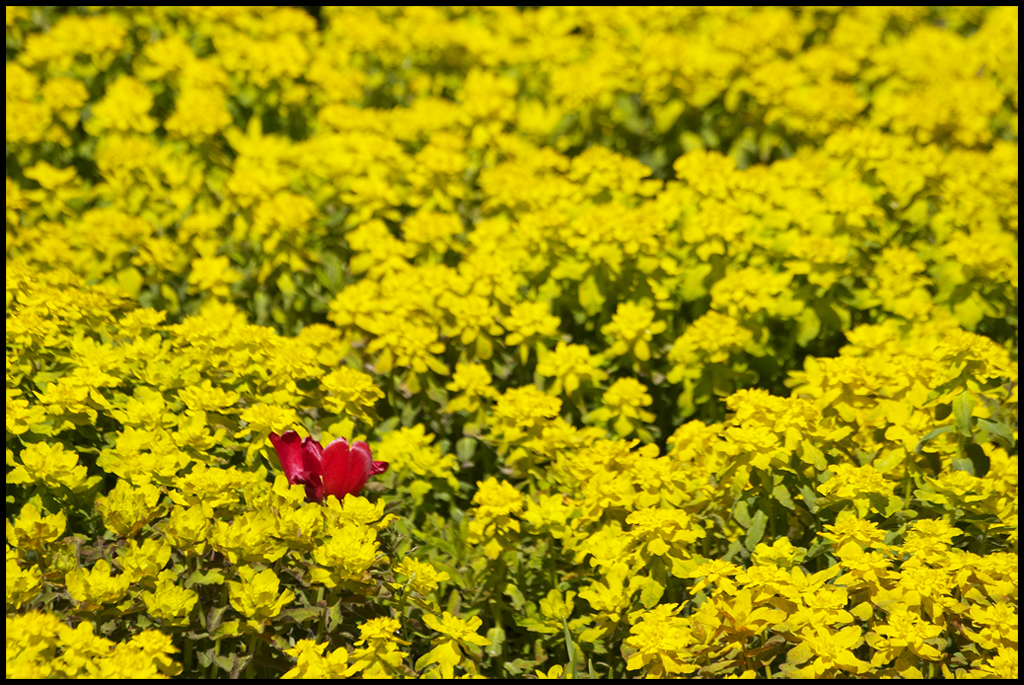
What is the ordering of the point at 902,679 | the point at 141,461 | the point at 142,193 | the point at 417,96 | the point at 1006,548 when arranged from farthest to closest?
the point at 417,96
the point at 142,193
the point at 1006,548
the point at 141,461
the point at 902,679

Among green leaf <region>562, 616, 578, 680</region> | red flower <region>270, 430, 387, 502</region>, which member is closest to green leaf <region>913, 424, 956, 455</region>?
green leaf <region>562, 616, 578, 680</region>

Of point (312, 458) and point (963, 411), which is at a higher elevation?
point (963, 411)

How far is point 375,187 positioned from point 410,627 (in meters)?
2.13

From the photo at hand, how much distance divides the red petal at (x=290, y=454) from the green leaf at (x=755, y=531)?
4.34ft

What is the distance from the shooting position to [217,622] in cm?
254

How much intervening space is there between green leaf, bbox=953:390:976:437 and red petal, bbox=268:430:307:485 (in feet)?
6.39

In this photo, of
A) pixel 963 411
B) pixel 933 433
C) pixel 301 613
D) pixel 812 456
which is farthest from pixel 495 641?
pixel 963 411

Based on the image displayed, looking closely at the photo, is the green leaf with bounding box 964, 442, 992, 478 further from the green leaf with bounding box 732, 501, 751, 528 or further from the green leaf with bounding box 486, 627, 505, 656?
the green leaf with bounding box 486, 627, 505, 656

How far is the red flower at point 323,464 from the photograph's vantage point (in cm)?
281

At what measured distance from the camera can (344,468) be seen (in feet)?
9.26

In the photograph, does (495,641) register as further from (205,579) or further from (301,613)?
(205,579)

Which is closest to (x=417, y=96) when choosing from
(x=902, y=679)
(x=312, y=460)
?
(x=312, y=460)

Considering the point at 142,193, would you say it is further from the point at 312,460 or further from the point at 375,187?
the point at 312,460

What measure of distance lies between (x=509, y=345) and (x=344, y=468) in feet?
3.65
